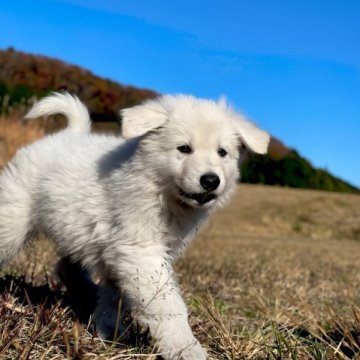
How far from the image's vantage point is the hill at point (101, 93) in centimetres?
1738

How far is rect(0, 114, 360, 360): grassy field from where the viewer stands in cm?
289

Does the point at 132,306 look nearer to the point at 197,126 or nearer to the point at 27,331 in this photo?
the point at 27,331

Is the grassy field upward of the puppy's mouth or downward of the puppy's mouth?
downward

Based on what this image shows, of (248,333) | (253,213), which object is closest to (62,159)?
(248,333)

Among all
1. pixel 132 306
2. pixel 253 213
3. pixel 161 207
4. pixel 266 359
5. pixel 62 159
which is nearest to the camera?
pixel 266 359

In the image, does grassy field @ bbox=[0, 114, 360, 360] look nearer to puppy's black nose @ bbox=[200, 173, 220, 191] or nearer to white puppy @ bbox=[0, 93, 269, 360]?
white puppy @ bbox=[0, 93, 269, 360]

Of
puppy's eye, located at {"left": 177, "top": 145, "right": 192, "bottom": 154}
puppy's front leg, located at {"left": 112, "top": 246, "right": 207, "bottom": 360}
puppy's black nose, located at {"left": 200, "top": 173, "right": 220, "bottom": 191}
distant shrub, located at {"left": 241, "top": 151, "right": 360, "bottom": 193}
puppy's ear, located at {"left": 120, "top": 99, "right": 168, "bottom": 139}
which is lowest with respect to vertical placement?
distant shrub, located at {"left": 241, "top": 151, "right": 360, "bottom": 193}

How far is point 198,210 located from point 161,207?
0.85ft

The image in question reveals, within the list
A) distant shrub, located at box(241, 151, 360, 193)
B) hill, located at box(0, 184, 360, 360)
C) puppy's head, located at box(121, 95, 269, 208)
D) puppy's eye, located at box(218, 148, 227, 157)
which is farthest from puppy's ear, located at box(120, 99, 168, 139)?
distant shrub, located at box(241, 151, 360, 193)

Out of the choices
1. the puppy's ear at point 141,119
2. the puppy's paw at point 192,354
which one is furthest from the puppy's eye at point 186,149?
the puppy's paw at point 192,354

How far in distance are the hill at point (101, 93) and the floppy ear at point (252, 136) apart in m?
10.0

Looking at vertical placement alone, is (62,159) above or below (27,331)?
above

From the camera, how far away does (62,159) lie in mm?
4031

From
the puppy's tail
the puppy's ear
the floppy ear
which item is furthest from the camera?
the puppy's tail
